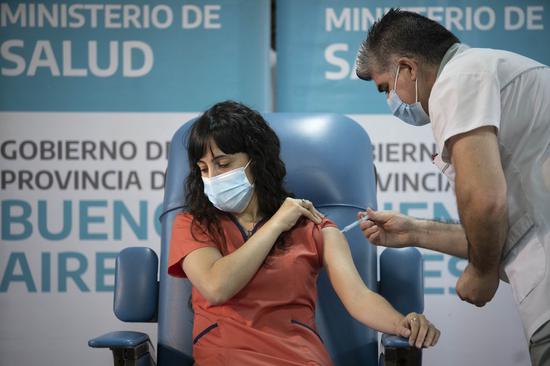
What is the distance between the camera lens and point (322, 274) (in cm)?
233

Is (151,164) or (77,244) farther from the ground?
(151,164)

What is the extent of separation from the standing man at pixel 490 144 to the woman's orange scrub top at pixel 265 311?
476 mm

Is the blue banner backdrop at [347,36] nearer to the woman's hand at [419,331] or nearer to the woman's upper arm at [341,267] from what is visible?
the woman's upper arm at [341,267]

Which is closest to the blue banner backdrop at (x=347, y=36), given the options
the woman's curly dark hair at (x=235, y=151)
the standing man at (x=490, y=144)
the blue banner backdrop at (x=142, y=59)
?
the blue banner backdrop at (x=142, y=59)

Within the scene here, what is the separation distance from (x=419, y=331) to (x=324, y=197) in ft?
2.20

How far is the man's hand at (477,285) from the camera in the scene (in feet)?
5.52

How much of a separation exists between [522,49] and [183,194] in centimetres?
188

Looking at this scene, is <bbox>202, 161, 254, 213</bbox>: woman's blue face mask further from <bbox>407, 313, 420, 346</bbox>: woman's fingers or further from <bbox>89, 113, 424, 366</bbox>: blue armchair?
<bbox>407, 313, 420, 346</bbox>: woman's fingers

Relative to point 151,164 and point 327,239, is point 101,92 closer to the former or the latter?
point 151,164

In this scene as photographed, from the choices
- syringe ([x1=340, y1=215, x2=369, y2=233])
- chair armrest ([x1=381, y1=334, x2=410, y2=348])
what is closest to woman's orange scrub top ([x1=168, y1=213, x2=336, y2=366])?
syringe ([x1=340, y1=215, x2=369, y2=233])

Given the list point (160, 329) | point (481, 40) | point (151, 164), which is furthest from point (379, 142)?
point (160, 329)

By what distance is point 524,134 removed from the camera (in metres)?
1.60

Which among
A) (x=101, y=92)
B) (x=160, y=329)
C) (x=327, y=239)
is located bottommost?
(x=160, y=329)

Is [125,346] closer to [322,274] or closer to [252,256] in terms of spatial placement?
[252,256]
